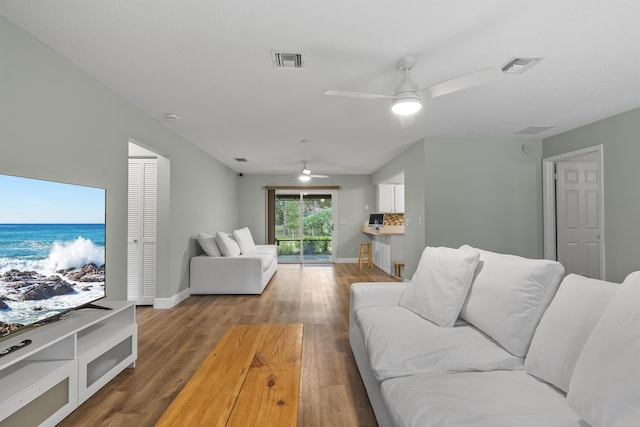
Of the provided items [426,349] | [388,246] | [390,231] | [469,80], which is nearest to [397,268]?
[388,246]

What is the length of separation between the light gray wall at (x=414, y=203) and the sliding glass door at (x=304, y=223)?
3.10 m

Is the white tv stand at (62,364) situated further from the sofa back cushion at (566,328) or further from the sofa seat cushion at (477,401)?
the sofa back cushion at (566,328)

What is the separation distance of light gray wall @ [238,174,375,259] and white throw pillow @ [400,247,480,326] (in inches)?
239

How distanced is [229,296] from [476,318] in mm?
3841

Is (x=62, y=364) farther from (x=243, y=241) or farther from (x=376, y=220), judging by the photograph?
(x=376, y=220)

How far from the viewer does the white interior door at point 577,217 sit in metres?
4.78

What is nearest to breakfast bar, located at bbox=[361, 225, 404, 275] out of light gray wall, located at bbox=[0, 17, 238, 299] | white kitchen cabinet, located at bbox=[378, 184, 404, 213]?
white kitchen cabinet, located at bbox=[378, 184, 404, 213]

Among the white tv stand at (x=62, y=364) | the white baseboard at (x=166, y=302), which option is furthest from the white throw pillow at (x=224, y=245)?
the white tv stand at (x=62, y=364)

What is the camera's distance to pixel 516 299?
1.62 meters

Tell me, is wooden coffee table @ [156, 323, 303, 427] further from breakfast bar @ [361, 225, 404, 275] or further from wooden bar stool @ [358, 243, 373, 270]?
wooden bar stool @ [358, 243, 373, 270]

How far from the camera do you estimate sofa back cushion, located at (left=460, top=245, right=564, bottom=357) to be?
156cm

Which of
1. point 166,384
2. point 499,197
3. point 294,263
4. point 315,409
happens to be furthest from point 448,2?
point 294,263

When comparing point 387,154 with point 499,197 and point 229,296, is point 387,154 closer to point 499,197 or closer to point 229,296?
point 499,197

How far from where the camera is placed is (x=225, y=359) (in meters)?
1.69
